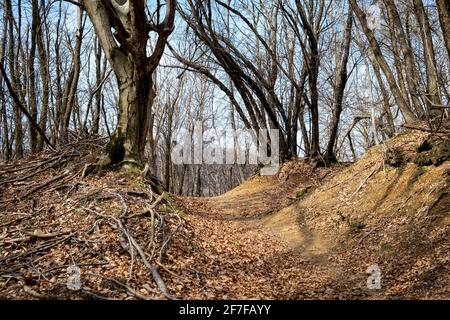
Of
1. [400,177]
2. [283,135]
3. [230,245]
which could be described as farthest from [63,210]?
[283,135]

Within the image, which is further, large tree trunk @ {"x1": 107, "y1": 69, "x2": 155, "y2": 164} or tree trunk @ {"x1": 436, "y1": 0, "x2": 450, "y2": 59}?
large tree trunk @ {"x1": 107, "y1": 69, "x2": 155, "y2": 164}

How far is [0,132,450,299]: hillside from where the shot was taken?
437 cm

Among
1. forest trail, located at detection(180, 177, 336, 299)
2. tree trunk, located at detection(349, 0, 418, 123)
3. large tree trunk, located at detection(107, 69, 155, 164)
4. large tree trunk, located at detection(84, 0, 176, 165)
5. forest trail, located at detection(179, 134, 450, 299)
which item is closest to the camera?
forest trail, located at detection(179, 134, 450, 299)

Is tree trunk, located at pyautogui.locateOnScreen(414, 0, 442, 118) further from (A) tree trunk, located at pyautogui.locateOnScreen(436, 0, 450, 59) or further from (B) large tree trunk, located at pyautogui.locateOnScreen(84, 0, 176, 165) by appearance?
(B) large tree trunk, located at pyautogui.locateOnScreen(84, 0, 176, 165)

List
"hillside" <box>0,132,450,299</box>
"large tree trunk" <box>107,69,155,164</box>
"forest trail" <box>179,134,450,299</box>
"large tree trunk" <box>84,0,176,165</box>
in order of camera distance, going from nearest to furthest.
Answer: "hillside" <box>0,132,450,299</box> → "forest trail" <box>179,134,450,299</box> → "large tree trunk" <box>84,0,176,165</box> → "large tree trunk" <box>107,69,155,164</box>

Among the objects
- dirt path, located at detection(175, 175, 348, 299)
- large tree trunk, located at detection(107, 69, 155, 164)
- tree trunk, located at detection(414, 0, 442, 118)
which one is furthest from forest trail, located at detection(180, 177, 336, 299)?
tree trunk, located at detection(414, 0, 442, 118)

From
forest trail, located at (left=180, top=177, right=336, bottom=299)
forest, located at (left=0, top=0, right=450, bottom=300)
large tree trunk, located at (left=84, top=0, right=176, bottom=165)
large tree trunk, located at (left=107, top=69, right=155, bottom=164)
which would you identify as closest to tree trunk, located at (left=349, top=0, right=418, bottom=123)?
forest, located at (left=0, top=0, right=450, bottom=300)

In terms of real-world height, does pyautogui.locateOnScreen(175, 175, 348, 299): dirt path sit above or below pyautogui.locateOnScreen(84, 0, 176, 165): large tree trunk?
below

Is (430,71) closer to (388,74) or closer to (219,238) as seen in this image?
(388,74)

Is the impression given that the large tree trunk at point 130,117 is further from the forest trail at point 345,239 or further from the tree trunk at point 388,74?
the tree trunk at point 388,74

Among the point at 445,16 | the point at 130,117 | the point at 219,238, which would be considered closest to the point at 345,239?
the point at 219,238
